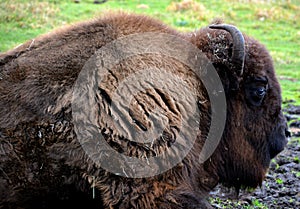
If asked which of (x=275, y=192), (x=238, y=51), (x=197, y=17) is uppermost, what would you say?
(x=238, y=51)

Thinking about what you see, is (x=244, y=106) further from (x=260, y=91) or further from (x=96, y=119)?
(x=96, y=119)

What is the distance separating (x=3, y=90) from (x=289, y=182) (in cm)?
388

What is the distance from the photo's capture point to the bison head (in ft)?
14.0

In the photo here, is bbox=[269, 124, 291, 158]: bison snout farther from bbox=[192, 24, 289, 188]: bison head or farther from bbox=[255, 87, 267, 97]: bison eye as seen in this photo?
bbox=[255, 87, 267, 97]: bison eye

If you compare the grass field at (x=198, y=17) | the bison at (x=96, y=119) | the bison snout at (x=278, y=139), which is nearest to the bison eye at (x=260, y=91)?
the bison at (x=96, y=119)

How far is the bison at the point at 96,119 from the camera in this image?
11.9 feet

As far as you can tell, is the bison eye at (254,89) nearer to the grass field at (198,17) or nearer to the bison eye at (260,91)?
the bison eye at (260,91)

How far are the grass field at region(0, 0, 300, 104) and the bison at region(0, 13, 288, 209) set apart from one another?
694cm

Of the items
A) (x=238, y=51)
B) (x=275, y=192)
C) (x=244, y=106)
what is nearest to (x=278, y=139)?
(x=244, y=106)

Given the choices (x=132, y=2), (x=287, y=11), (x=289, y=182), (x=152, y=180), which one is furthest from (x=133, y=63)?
(x=287, y=11)

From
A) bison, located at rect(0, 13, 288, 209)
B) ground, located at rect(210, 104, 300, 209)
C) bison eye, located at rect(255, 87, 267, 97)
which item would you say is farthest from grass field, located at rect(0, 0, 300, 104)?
bison, located at rect(0, 13, 288, 209)

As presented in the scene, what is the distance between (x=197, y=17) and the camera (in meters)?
17.7

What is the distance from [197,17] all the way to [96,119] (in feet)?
47.5

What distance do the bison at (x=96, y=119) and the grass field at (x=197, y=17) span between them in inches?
273
